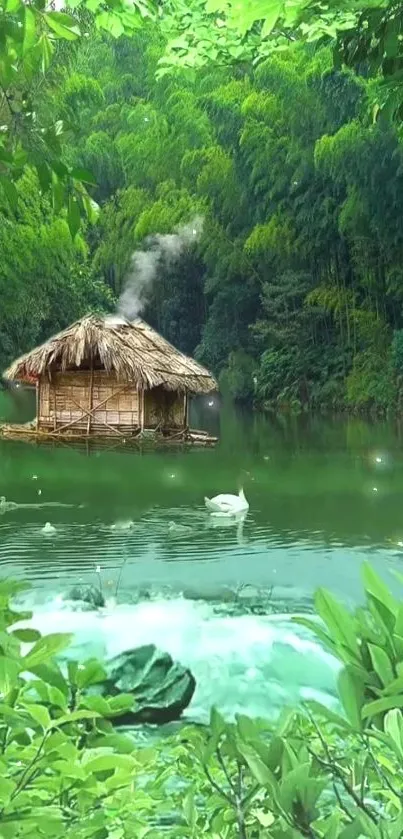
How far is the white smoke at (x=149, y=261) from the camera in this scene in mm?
3084

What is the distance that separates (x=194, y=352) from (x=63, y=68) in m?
1.64

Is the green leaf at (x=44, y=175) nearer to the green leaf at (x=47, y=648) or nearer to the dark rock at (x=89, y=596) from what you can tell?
the green leaf at (x=47, y=648)

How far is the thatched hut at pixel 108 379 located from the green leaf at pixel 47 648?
2.69 meters

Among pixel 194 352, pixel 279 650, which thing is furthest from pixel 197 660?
pixel 194 352

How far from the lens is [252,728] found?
345 mm

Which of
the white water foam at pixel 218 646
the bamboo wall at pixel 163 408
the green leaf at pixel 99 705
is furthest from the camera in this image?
the bamboo wall at pixel 163 408

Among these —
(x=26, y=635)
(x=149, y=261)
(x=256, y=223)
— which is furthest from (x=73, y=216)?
(x=256, y=223)

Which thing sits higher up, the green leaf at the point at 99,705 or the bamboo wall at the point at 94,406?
the bamboo wall at the point at 94,406

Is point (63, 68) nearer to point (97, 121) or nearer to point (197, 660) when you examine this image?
point (97, 121)

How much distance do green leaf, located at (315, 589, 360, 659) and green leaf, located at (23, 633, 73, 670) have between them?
10cm

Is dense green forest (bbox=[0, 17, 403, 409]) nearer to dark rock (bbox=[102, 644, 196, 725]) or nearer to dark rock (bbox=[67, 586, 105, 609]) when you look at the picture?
dark rock (bbox=[67, 586, 105, 609])

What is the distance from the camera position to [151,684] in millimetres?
1567

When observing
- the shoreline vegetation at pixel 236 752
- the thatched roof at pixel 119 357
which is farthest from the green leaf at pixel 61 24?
the thatched roof at pixel 119 357

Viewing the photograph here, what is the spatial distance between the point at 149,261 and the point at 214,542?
4.05 ft
